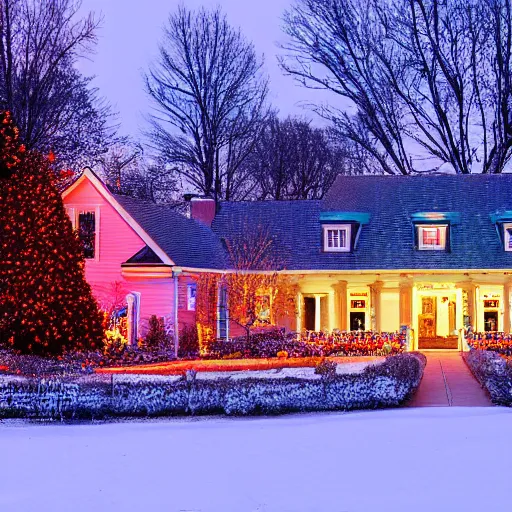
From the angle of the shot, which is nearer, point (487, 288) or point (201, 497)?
point (201, 497)

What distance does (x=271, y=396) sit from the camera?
1588 cm

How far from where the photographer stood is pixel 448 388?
1866 centimetres

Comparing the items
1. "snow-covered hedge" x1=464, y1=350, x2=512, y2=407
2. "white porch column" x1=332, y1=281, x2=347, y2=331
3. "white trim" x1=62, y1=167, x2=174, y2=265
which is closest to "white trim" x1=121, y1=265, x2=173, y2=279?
"white trim" x1=62, y1=167, x2=174, y2=265

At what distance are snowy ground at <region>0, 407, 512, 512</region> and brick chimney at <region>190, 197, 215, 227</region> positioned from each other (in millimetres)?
17025

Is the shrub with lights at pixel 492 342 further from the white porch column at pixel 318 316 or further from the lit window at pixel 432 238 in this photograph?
the white porch column at pixel 318 316

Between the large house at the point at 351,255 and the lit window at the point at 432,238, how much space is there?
0.03 m

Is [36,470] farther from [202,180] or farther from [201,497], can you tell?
[202,180]

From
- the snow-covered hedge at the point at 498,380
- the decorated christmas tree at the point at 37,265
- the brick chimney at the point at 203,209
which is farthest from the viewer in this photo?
the brick chimney at the point at 203,209

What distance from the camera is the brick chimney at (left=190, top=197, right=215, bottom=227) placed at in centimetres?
3192

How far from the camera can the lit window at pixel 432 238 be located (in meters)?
28.9

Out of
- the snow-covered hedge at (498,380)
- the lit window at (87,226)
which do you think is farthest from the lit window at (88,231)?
the snow-covered hedge at (498,380)

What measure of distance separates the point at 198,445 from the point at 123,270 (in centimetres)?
1467

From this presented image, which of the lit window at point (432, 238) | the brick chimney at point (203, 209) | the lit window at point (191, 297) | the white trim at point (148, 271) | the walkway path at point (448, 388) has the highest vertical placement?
the brick chimney at point (203, 209)

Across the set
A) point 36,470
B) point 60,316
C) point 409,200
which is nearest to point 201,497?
point 36,470
